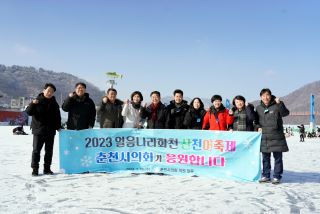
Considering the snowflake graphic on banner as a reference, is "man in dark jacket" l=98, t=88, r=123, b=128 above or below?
above

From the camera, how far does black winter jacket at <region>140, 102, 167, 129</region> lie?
7.00 m

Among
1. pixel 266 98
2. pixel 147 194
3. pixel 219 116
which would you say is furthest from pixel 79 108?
pixel 266 98

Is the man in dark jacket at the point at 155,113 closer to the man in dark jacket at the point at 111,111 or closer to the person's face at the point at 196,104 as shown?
the man in dark jacket at the point at 111,111

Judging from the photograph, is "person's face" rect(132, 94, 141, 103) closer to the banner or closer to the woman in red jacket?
the banner

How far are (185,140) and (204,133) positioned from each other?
42 cm

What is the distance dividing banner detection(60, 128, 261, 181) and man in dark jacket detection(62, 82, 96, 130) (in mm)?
184

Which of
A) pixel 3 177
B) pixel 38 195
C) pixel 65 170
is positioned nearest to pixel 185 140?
pixel 65 170

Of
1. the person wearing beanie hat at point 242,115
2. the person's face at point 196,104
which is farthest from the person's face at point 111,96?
the person wearing beanie hat at point 242,115

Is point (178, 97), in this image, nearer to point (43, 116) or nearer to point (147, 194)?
point (147, 194)

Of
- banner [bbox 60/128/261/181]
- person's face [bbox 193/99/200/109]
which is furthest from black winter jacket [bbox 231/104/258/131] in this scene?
person's face [bbox 193/99/200/109]

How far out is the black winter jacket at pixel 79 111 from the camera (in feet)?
22.4

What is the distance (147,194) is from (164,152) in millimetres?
1785

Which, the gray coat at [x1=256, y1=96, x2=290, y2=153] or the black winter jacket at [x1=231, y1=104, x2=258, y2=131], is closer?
the gray coat at [x1=256, y1=96, x2=290, y2=153]

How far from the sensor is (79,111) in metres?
6.89
